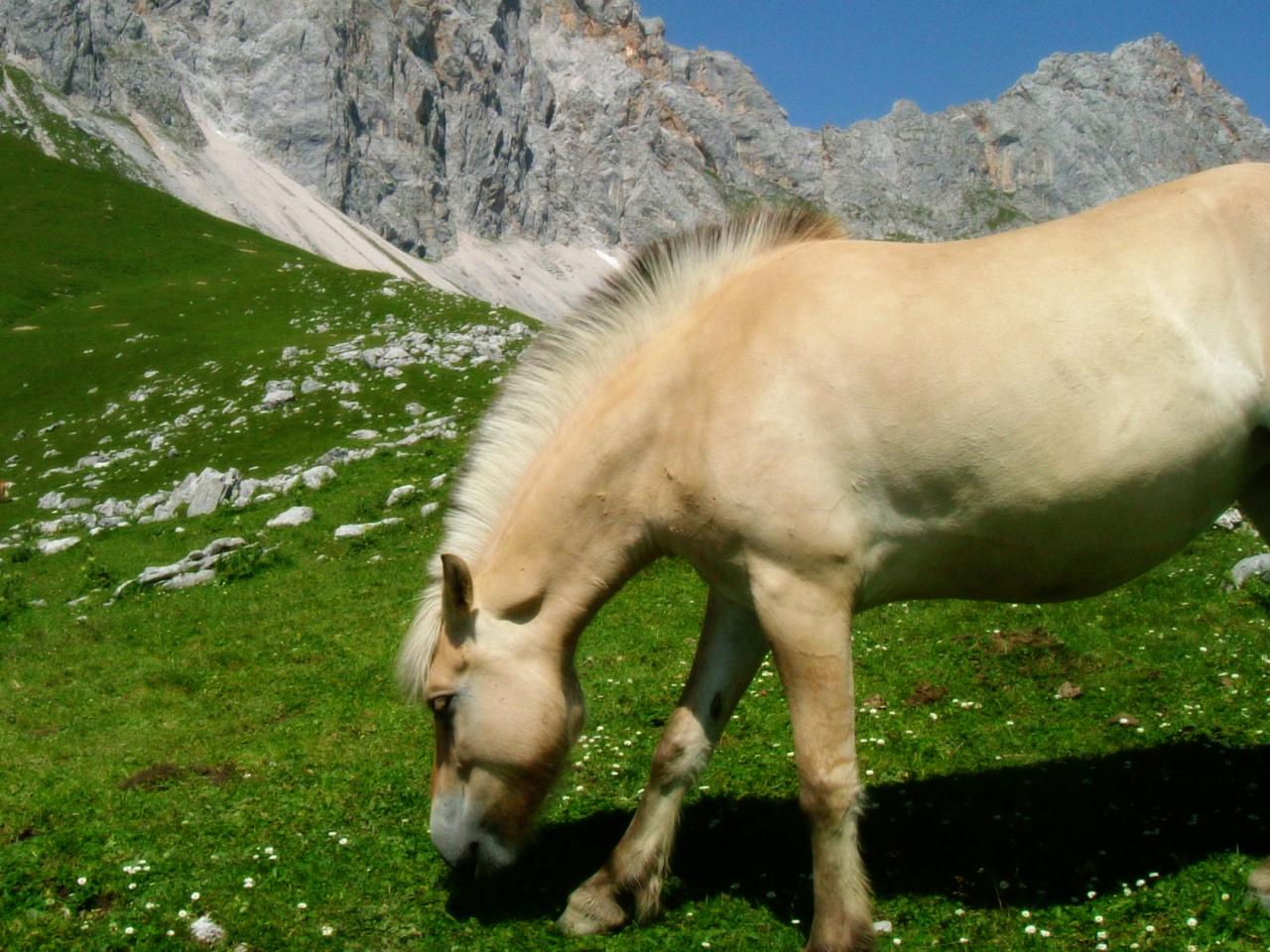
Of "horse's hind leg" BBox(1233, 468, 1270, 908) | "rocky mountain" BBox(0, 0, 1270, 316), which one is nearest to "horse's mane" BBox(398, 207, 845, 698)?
"horse's hind leg" BBox(1233, 468, 1270, 908)

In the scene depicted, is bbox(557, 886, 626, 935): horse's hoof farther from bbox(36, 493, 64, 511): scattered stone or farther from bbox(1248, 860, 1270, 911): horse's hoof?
bbox(36, 493, 64, 511): scattered stone

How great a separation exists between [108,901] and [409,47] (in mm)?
167646

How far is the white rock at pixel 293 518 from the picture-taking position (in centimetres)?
1783

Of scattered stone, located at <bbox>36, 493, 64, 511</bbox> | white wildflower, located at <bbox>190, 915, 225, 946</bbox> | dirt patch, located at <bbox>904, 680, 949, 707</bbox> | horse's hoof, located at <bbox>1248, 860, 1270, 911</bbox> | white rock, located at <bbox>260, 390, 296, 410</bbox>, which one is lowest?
scattered stone, located at <bbox>36, 493, 64, 511</bbox>

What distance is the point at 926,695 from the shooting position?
29.1ft

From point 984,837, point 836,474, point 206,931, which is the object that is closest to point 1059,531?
point 836,474

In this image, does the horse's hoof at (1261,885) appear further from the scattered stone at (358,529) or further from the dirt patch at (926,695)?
the scattered stone at (358,529)

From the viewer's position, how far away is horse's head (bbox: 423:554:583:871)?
565 cm

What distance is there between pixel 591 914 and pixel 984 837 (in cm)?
230

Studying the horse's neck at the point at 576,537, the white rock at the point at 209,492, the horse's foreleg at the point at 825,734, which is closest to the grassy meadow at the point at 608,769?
the horse's foreleg at the point at 825,734

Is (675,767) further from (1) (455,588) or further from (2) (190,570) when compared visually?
(2) (190,570)

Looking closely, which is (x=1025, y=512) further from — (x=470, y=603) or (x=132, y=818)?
(x=132, y=818)

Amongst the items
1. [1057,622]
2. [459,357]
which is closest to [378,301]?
[459,357]

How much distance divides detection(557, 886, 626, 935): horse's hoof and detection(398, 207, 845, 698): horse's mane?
4.67 ft
